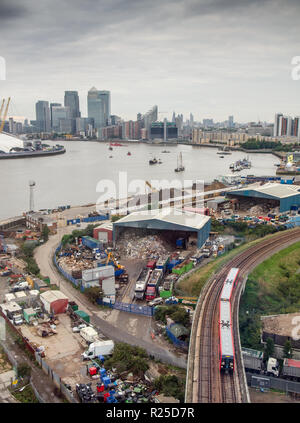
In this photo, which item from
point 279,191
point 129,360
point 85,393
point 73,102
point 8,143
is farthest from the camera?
point 73,102

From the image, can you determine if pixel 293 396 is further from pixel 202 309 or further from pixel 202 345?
pixel 202 309

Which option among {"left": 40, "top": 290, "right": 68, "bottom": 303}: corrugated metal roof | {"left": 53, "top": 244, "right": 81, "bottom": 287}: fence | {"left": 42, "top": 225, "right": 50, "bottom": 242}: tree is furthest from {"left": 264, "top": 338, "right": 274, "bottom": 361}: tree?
{"left": 42, "top": 225, "right": 50, "bottom": 242}: tree

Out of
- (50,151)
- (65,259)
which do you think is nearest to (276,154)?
(50,151)

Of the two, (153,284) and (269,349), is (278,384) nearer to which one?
(269,349)

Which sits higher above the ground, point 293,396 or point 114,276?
point 114,276

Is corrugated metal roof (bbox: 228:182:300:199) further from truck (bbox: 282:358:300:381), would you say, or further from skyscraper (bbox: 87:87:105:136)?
skyscraper (bbox: 87:87:105:136)

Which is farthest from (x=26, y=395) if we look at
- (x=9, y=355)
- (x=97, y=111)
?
(x=97, y=111)
